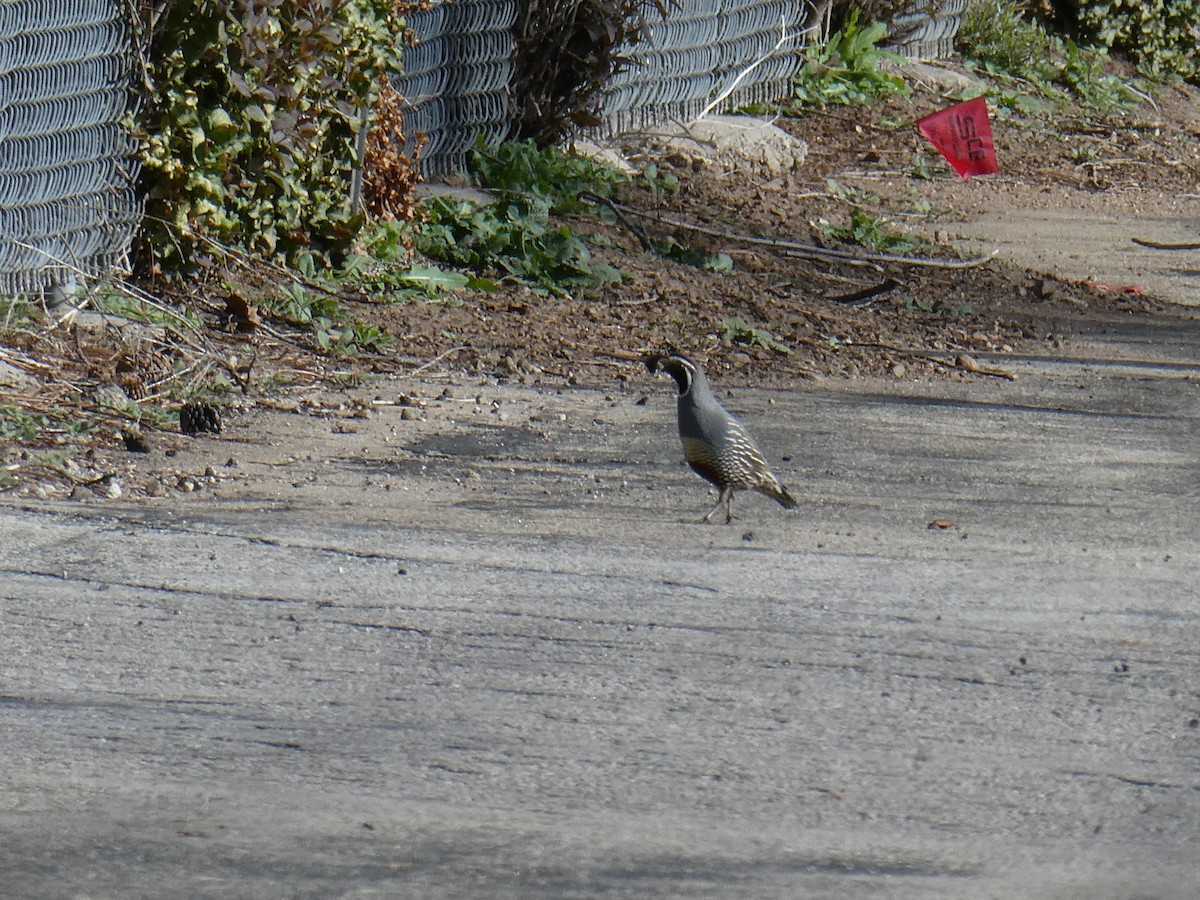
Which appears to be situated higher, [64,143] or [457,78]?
[457,78]

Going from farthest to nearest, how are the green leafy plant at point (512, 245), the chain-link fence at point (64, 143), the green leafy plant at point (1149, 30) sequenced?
the green leafy plant at point (1149, 30)
the green leafy plant at point (512, 245)
the chain-link fence at point (64, 143)

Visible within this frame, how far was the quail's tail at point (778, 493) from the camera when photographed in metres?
5.48

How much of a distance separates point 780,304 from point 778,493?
350cm

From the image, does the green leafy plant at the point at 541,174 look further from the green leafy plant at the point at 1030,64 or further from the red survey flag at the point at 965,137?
the green leafy plant at the point at 1030,64

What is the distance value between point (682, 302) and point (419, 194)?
6.09ft

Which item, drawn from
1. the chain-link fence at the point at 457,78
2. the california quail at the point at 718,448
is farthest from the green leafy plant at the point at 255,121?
the california quail at the point at 718,448

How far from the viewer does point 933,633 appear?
14.8 feet

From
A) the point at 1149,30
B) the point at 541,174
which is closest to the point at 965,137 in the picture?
the point at 541,174

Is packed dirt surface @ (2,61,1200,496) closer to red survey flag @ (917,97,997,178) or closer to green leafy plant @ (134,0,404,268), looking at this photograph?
red survey flag @ (917,97,997,178)

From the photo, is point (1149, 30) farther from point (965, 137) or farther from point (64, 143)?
point (64, 143)

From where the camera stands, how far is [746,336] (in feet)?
27.3

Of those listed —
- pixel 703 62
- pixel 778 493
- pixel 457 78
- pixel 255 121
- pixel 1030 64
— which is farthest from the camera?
pixel 1030 64

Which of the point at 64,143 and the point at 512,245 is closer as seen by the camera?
the point at 64,143

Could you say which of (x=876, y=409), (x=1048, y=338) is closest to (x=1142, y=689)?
(x=876, y=409)
